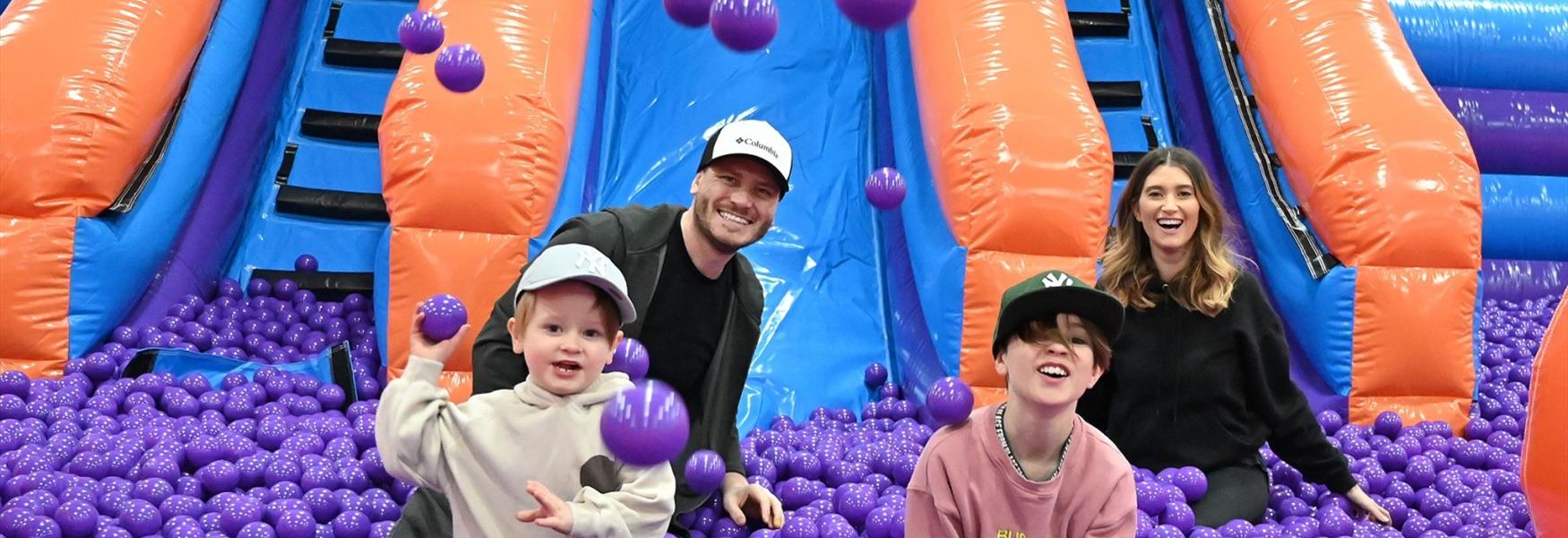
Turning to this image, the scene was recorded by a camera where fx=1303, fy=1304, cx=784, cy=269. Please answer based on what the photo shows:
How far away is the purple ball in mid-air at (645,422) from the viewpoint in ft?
4.99

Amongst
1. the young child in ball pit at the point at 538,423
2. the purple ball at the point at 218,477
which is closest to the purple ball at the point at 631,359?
the young child in ball pit at the point at 538,423

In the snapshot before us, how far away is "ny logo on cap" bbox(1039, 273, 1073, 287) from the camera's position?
165 cm

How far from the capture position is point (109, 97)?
2.90 m

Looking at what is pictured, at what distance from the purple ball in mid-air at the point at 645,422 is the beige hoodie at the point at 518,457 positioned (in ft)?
0.35

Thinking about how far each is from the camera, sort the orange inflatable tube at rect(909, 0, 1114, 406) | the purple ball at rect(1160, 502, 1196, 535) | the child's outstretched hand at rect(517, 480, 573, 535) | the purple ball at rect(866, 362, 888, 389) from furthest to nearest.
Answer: the purple ball at rect(866, 362, 888, 389) → the orange inflatable tube at rect(909, 0, 1114, 406) → the purple ball at rect(1160, 502, 1196, 535) → the child's outstretched hand at rect(517, 480, 573, 535)

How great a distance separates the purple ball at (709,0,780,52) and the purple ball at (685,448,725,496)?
0.68 m

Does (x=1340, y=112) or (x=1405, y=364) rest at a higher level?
(x=1340, y=112)

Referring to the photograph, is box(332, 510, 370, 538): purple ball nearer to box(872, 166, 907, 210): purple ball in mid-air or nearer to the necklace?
the necklace

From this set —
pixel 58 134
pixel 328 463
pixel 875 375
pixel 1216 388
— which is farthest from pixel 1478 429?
pixel 58 134

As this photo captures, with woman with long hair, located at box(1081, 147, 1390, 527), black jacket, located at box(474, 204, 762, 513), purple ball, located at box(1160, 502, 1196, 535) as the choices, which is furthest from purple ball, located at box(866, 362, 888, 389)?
purple ball, located at box(1160, 502, 1196, 535)

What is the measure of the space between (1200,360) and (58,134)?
94.0 inches

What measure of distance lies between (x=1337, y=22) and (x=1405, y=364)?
996 mm

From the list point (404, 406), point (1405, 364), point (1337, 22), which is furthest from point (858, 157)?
point (404, 406)

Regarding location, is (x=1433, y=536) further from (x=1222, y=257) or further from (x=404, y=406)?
(x=404, y=406)
